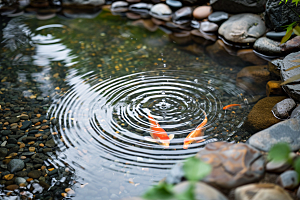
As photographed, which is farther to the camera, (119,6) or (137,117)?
(119,6)

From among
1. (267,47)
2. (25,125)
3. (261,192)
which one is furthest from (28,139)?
(267,47)

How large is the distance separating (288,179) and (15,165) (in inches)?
95.0

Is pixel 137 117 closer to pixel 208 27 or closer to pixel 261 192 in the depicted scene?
pixel 261 192

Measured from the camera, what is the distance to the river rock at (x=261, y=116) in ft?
9.15

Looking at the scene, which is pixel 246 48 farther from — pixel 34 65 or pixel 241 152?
pixel 34 65

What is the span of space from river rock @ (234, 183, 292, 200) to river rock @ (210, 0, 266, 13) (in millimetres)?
3901

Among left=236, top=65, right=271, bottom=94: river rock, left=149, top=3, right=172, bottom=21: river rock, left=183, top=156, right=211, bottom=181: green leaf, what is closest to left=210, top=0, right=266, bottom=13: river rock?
left=149, top=3, right=172, bottom=21: river rock

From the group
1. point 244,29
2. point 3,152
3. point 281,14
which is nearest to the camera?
point 3,152

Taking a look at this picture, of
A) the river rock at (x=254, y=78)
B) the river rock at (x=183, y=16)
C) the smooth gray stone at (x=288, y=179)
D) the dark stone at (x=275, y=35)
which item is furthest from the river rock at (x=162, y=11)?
the smooth gray stone at (x=288, y=179)

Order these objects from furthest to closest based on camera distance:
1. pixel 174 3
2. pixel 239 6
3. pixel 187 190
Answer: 1. pixel 174 3
2. pixel 239 6
3. pixel 187 190

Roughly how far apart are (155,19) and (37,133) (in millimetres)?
3993

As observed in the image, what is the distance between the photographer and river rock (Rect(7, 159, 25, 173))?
2.44 meters

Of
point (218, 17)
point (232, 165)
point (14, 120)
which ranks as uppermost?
point (218, 17)

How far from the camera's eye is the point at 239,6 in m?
4.69
